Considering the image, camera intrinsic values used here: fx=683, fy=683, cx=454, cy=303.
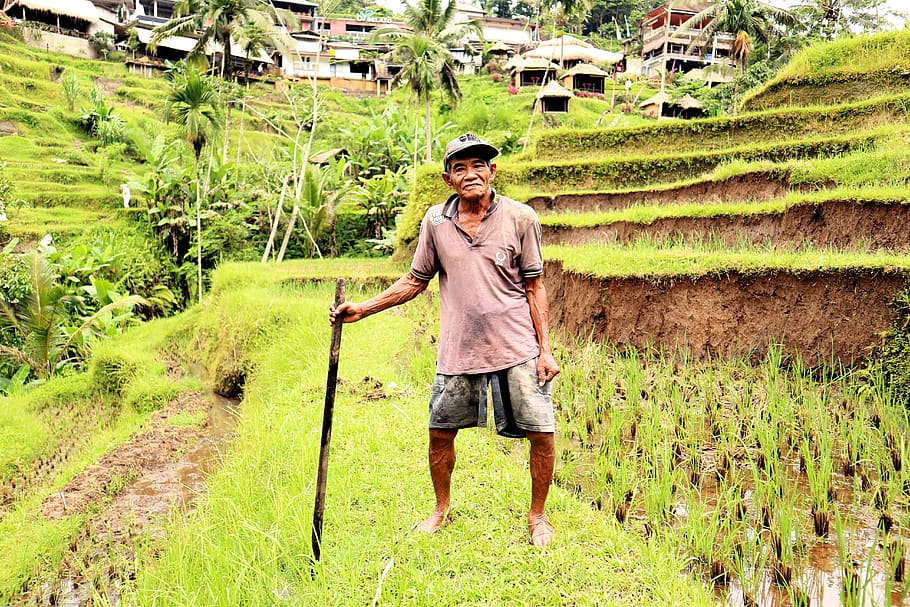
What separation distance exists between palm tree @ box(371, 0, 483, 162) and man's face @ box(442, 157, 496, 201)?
39.0 feet

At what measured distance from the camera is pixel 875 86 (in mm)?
9930

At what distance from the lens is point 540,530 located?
2.80 meters

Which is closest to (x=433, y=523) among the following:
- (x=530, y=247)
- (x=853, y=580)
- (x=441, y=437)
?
(x=441, y=437)

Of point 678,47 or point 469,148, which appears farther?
point 678,47

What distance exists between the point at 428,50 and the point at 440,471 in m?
14.3

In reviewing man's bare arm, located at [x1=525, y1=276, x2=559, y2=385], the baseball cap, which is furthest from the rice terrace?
the baseball cap

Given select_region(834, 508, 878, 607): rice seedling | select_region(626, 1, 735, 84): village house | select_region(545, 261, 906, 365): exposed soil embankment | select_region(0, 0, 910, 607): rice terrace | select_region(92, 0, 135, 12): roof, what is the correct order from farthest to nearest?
select_region(92, 0, 135, 12): roof < select_region(626, 1, 735, 84): village house < select_region(545, 261, 906, 365): exposed soil embankment < select_region(0, 0, 910, 607): rice terrace < select_region(834, 508, 878, 607): rice seedling

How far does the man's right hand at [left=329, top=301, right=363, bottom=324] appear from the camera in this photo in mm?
2738

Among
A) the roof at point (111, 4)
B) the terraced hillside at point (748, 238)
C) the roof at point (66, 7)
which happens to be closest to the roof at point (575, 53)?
the roof at point (66, 7)

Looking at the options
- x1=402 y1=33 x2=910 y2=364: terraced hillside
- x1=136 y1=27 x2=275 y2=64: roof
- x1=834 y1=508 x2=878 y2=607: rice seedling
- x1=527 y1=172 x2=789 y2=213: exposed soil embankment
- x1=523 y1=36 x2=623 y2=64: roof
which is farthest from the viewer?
x1=523 y1=36 x2=623 y2=64: roof

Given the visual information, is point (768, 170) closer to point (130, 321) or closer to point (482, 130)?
point (130, 321)

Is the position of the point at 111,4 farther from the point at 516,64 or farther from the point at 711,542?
the point at 711,542

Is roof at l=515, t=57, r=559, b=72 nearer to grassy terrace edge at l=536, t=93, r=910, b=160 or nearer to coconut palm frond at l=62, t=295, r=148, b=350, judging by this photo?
grassy terrace edge at l=536, t=93, r=910, b=160

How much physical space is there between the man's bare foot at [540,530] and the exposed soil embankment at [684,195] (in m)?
5.64
